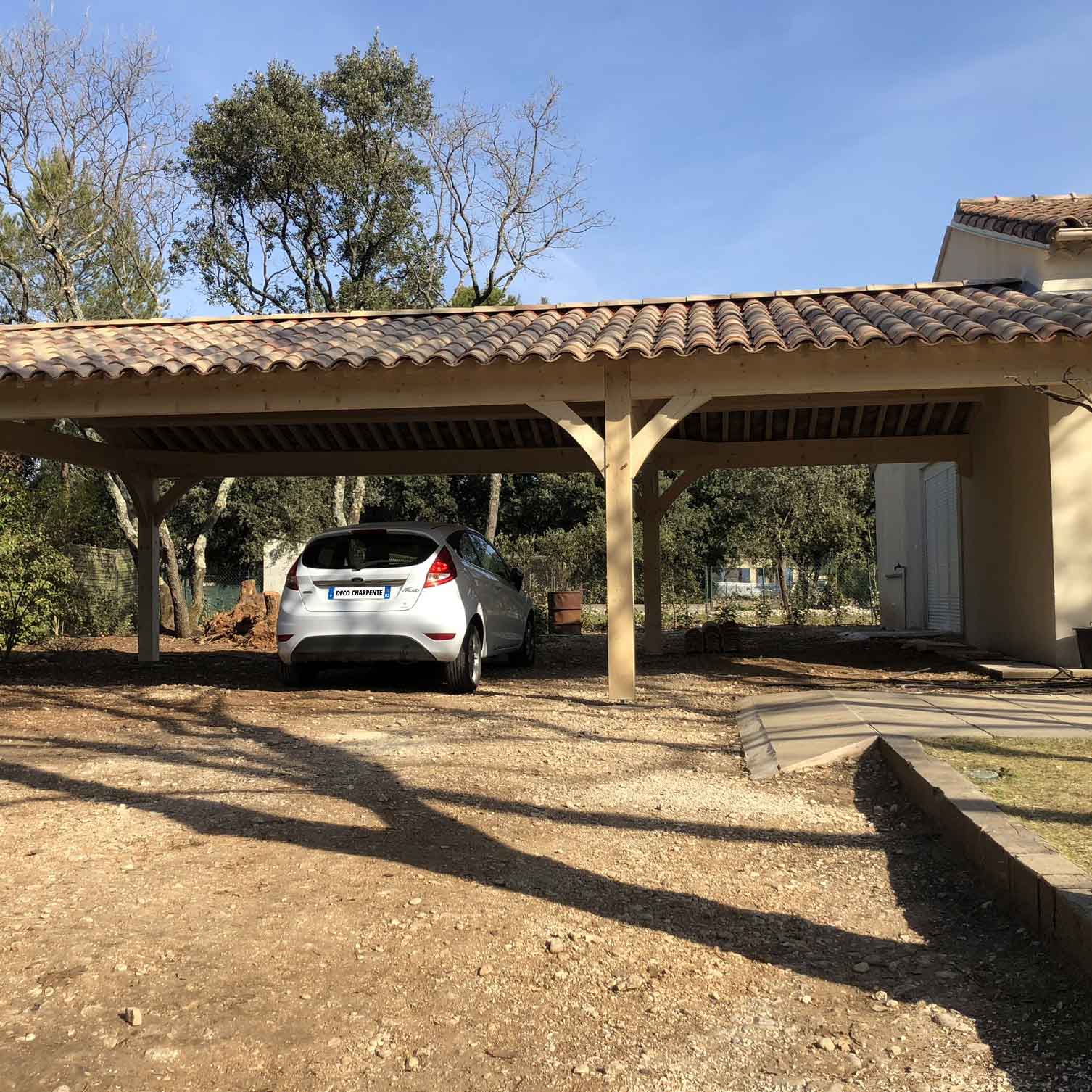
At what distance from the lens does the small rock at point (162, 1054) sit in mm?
2496

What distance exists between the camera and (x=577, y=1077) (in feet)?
8.02

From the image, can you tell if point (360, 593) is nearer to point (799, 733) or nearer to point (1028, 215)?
point (799, 733)

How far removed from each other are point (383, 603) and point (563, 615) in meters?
10.7

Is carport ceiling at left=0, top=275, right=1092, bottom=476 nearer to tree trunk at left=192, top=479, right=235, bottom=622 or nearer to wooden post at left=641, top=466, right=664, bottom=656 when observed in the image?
wooden post at left=641, top=466, right=664, bottom=656

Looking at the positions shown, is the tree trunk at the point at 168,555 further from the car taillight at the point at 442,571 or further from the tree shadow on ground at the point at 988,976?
the tree shadow on ground at the point at 988,976

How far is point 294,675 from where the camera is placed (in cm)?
968

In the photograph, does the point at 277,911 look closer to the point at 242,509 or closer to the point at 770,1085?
the point at 770,1085

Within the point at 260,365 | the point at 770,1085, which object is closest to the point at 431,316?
the point at 260,365

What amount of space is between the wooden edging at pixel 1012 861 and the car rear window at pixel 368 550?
501 cm

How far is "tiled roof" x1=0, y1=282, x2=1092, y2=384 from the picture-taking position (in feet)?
27.3

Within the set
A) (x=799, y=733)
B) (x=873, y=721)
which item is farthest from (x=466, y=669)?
(x=873, y=721)

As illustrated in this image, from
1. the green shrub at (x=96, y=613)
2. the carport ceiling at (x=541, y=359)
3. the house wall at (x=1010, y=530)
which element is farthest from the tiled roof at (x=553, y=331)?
the green shrub at (x=96, y=613)

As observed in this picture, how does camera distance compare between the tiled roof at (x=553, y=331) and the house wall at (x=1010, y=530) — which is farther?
the house wall at (x=1010, y=530)

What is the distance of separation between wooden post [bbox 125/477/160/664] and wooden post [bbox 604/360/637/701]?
7022 mm
